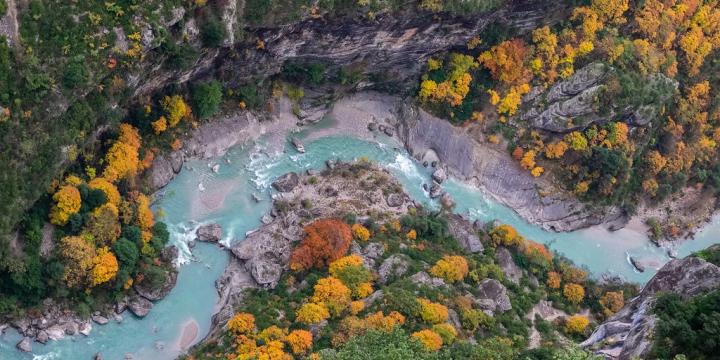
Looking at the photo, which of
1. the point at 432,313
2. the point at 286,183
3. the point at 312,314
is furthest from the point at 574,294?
the point at 286,183

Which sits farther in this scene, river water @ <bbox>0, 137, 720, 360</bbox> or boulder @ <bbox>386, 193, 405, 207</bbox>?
boulder @ <bbox>386, 193, 405, 207</bbox>

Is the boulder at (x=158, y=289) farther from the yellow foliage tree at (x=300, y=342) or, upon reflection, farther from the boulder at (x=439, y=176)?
the boulder at (x=439, y=176)

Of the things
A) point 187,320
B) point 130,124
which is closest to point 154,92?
point 130,124

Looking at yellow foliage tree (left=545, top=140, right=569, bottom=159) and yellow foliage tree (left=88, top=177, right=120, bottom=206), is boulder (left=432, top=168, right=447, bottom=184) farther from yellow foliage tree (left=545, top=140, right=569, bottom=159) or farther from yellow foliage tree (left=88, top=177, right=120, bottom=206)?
yellow foliage tree (left=88, top=177, right=120, bottom=206)

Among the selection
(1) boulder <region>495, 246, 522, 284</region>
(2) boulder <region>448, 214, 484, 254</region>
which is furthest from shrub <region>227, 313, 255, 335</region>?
(1) boulder <region>495, 246, 522, 284</region>

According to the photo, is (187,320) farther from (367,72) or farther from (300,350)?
(367,72)

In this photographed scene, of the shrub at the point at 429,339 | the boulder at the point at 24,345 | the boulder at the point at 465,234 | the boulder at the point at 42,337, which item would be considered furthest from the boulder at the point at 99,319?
the boulder at the point at 465,234
